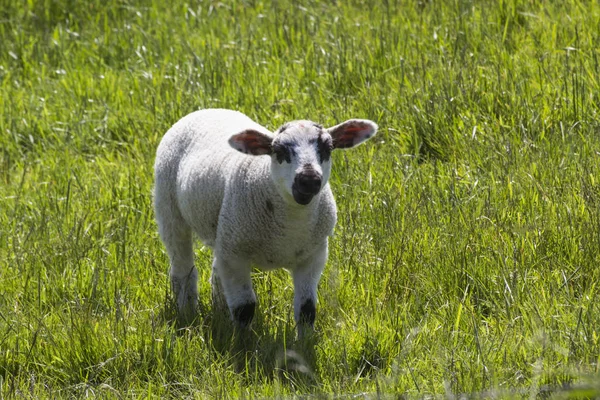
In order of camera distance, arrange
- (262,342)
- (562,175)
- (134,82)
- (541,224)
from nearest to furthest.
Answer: (262,342) → (541,224) → (562,175) → (134,82)

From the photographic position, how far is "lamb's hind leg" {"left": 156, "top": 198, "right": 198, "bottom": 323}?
A: 5.49 metres

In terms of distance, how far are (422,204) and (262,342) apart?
53.7 inches

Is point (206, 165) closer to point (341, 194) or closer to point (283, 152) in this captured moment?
point (283, 152)

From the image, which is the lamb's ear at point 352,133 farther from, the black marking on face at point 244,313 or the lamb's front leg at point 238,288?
the black marking on face at point 244,313

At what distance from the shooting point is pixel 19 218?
6406 millimetres

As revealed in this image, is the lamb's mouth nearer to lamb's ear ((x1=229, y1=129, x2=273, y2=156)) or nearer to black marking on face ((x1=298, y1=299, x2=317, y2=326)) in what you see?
lamb's ear ((x1=229, y1=129, x2=273, y2=156))

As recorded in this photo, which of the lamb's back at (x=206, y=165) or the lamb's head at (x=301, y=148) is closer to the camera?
the lamb's head at (x=301, y=148)

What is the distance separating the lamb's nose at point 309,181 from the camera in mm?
4422

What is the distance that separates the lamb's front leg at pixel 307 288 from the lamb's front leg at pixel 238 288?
0.23 meters

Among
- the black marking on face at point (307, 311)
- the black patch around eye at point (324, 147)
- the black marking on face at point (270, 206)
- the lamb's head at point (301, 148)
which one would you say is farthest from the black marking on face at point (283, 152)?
the black marking on face at point (307, 311)

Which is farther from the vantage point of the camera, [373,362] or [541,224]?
[541,224]

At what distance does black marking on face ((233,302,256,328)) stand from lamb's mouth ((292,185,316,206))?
2.35 ft

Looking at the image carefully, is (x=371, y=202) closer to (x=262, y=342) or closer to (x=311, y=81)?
(x=262, y=342)

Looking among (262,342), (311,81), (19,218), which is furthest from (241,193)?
(311,81)
